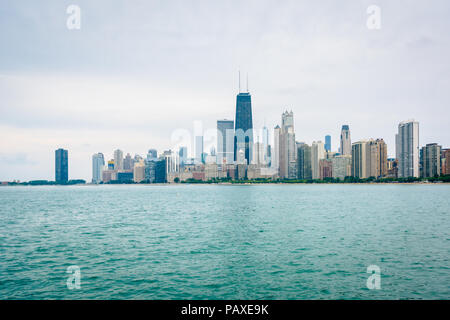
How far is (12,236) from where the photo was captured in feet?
144

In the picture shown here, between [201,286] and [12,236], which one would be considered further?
[12,236]

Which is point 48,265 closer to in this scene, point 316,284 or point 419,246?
point 316,284

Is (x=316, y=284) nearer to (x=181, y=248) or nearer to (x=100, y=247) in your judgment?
(x=181, y=248)

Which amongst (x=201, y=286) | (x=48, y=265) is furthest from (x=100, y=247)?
Answer: (x=201, y=286)

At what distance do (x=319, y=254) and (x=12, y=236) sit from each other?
3862cm

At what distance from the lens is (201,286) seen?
72.2ft

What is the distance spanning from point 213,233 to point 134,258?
15509 millimetres
